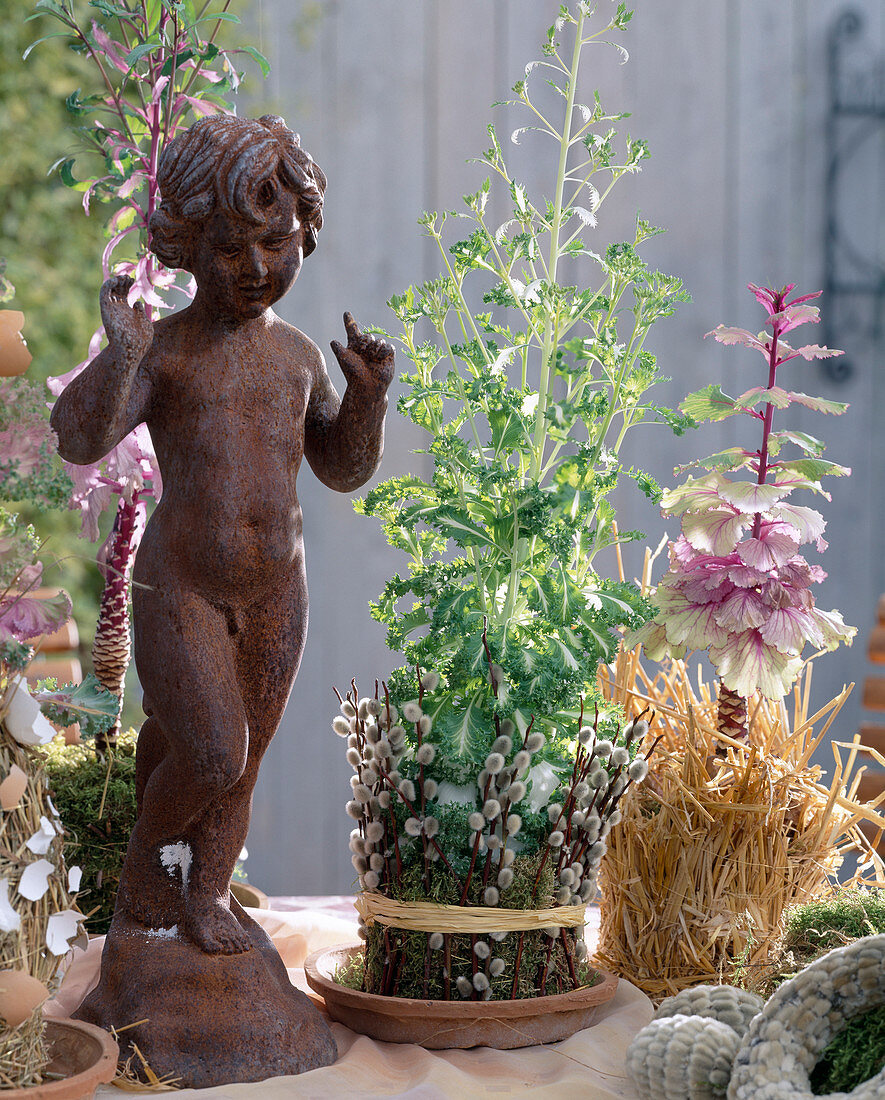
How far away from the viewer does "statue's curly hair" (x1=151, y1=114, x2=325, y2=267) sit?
948 millimetres

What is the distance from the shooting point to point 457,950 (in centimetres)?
102

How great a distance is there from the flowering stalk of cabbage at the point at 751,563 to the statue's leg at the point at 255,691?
0.37 meters

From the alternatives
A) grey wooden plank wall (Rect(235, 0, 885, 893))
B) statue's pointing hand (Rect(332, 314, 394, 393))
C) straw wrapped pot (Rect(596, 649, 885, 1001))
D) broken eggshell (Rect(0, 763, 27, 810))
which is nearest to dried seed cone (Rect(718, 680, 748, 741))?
straw wrapped pot (Rect(596, 649, 885, 1001))

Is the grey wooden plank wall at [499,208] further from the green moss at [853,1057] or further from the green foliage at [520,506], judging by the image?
the green moss at [853,1057]

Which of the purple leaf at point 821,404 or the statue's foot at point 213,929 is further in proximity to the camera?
the purple leaf at point 821,404

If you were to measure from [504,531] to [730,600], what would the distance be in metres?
0.24

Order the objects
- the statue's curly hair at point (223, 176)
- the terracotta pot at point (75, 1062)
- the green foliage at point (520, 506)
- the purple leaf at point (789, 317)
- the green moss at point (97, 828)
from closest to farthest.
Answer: the terracotta pot at point (75, 1062) → the statue's curly hair at point (223, 176) → the green foliage at point (520, 506) → the purple leaf at point (789, 317) → the green moss at point (97, 828)

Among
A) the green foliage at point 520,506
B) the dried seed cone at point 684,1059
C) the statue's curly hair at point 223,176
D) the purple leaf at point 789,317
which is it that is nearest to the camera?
the dried seed cone at point 684,1059

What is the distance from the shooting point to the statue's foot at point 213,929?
99cm

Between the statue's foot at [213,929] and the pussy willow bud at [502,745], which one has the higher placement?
the pussy willow bud at [502,745]

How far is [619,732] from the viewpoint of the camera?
112cm

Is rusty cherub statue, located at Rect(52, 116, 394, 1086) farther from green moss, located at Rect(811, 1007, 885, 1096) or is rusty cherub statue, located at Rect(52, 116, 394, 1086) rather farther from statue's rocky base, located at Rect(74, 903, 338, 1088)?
green moss, located at Rect(811, 1007, 885, 1096)

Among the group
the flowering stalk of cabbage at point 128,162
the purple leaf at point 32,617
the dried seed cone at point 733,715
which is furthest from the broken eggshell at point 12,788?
the dried seed cone at point 733,715

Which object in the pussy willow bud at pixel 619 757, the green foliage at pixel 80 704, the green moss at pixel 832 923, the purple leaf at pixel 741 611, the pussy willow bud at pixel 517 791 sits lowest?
the green moss at pixel 832 923
